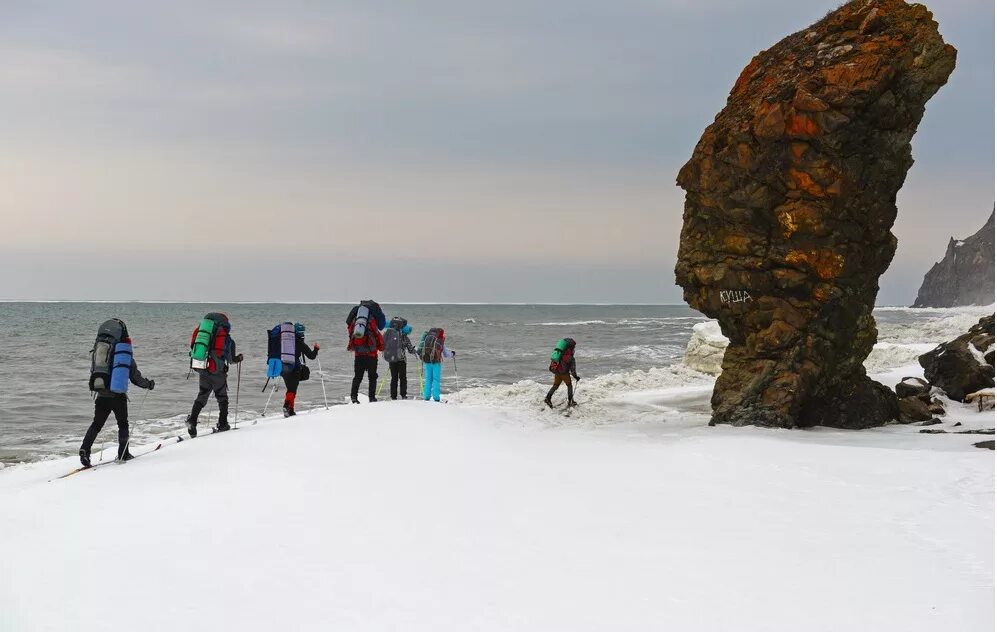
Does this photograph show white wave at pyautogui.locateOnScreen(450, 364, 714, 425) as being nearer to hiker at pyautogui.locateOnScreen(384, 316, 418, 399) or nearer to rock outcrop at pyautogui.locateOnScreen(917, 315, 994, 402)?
hiker at pyautogui.locateOnScreen(384, 316, 418, 399)

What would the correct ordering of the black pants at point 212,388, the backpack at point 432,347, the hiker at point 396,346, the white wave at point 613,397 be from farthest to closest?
1. the white wave at point 613,397
2. the backpack at point 432,347
3. the hiker at point 396,346
4. the black pants at point 212,388

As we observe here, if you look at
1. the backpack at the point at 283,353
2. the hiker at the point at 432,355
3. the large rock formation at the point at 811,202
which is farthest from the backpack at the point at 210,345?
the large rock formation at the point at 811,202

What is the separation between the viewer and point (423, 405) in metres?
13.6

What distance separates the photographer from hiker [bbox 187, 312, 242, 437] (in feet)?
37.9

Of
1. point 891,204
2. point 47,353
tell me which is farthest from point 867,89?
point 47,353

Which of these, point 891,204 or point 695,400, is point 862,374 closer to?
point 891,204

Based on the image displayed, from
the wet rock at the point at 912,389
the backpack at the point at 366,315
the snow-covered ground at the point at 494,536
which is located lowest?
the snow-covered ground at the point at 494,536

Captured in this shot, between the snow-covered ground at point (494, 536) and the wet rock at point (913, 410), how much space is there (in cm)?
374

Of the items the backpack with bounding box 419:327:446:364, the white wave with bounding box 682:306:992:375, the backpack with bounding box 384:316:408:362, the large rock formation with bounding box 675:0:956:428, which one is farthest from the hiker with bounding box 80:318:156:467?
the white wave with bounding box 682:306:992:375

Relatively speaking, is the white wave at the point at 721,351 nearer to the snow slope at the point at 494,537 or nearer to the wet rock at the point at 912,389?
the wet rock at the point at 912,389

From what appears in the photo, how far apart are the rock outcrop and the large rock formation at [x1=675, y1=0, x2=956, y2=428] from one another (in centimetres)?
189

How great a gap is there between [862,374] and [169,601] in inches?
567

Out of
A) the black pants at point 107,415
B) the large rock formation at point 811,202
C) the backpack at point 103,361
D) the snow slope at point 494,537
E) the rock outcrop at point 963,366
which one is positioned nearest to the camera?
the snow slope at point 494,537

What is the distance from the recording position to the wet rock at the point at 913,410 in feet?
48.2
